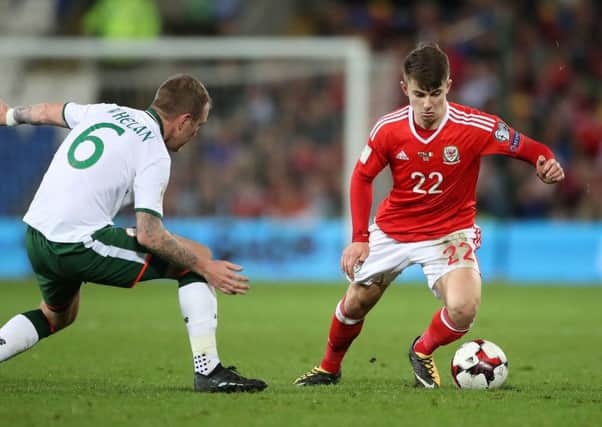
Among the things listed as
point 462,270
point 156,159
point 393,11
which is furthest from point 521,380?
point 393,11

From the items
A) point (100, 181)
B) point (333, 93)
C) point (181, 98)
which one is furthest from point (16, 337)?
point (333, 93)

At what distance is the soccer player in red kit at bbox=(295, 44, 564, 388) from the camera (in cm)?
656

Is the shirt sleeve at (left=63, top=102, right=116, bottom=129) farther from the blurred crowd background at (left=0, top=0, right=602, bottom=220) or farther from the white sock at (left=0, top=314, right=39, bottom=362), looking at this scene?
the blurred crowd background at (left=0, top=0, right=602, bottom=220)

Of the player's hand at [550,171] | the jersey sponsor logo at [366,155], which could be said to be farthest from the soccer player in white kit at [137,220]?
the player's hand at [550,171]

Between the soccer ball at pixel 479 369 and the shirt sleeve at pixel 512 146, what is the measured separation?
3.87ft

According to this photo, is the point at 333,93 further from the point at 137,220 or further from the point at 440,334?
the point at 137,220

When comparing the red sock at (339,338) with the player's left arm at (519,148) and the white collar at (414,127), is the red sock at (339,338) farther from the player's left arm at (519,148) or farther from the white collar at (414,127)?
the player's left arm at (519,148)

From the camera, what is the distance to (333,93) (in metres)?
18.0

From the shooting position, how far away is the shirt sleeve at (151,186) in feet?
19.2

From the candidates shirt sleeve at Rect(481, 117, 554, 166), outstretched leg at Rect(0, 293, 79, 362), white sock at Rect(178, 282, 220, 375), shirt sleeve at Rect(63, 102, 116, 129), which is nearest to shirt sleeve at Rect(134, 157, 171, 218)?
white sock at Rect(178, 282, 220, 375)

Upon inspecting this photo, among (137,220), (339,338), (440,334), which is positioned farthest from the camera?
(339,338)

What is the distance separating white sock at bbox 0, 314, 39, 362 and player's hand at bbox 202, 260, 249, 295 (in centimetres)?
116

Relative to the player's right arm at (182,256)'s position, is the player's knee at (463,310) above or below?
below

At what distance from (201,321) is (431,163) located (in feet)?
5.80
